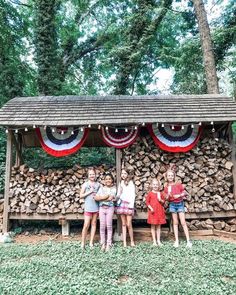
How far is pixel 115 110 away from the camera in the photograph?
22.2 feet

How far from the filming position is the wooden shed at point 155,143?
628 cm

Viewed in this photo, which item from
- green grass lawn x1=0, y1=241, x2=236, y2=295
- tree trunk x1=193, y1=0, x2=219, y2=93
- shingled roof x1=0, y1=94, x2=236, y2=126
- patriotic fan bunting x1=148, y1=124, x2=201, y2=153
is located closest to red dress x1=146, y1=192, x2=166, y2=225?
green grass lawn x1=0, y1=241, x2=236, y2=295

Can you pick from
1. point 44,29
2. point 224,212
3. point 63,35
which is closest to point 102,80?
point 63,35

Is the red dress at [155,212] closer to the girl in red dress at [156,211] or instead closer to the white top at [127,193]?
the girl in red dress at [156,211]

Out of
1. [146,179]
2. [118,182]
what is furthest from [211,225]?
[118,182]

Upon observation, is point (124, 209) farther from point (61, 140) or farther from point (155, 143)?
point (61, 140)

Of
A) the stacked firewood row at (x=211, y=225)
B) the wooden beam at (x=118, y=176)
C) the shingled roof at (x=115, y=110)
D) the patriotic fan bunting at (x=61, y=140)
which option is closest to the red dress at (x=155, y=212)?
the wooden beam at (x=118, y=176)

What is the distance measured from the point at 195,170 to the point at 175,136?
36.6 inches

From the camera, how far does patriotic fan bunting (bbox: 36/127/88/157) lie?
6465mm

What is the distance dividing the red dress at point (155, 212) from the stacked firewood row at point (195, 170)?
616 mm

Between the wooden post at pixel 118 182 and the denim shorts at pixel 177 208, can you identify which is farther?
the wooden post at pixel 118 182

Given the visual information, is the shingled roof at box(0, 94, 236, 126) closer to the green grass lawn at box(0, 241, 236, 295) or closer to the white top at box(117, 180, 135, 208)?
the white top at box(117, 180, 135, 208)

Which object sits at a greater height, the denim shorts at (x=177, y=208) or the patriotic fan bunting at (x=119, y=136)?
the patriotic fan bunting at (x=119, y=136)

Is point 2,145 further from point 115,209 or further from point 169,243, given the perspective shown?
point 169,243
